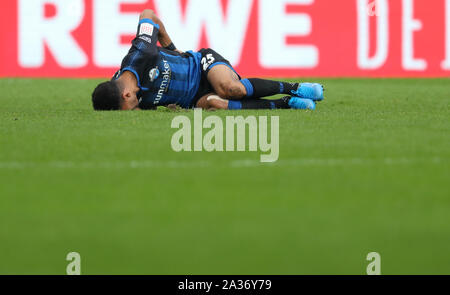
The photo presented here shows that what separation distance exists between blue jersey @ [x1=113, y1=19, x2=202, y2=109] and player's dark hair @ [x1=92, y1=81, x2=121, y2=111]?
0.42 ft

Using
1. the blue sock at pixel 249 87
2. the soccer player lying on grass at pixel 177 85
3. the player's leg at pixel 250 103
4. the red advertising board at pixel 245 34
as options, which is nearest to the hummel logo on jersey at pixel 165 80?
the soccer player lying on grass at pixel 177 85

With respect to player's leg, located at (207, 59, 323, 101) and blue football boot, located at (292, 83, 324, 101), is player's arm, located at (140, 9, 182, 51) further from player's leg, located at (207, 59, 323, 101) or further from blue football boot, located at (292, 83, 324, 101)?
blue football boot, located at (292, 83, 324, 101)

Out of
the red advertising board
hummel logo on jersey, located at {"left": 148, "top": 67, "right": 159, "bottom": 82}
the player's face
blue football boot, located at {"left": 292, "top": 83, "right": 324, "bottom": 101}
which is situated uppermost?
the red advertising board

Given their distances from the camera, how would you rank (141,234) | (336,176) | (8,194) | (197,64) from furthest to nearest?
(197,64) < (336,176) < (8,194) < (141,234)

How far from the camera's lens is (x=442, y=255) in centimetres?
321

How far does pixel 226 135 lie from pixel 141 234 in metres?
2.89

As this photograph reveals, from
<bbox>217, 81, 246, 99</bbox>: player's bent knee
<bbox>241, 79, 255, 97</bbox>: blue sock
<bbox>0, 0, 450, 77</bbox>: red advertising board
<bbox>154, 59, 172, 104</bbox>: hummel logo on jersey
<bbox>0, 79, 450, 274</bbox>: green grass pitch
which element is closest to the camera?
<bbox>0, 79, 450, 274</bbox>: green grass pitch

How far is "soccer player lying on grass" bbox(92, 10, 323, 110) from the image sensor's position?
805cm

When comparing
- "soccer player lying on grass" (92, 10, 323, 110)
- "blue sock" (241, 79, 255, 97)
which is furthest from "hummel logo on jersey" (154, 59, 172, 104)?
"blue sock" (241, 79, 255, 97)

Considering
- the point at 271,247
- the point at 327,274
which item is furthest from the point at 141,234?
the point at 327,274

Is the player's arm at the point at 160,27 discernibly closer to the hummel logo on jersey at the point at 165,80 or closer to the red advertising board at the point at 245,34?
the hummel logo on jersey at the point at 165,80

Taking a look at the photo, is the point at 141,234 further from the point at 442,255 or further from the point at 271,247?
the point at 442,255

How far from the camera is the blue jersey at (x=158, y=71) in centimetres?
807
